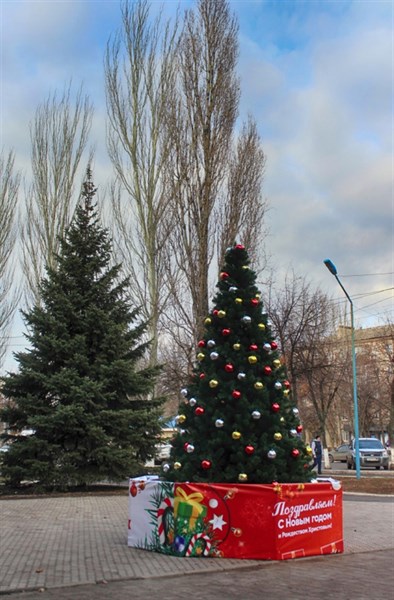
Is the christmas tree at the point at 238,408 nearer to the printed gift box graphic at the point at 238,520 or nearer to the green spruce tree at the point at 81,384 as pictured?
the printed gift box graphic at the point at 238,520

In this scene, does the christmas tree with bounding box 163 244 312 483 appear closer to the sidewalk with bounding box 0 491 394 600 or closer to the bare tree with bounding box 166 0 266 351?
the sidewalk with bounding box 0 491 394 600

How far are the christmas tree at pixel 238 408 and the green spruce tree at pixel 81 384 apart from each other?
732cm

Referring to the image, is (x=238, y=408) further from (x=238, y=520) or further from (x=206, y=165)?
(x=206, y=165)

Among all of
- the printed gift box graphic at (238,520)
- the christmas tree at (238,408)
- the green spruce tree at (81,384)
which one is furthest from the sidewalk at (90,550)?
the green spruce tree at (81,384)

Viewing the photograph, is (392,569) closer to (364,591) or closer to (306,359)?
(364,591)

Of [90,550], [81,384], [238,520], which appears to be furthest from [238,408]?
[81,384]

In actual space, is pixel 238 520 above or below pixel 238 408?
below

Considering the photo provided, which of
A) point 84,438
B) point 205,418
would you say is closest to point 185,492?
point 205,418

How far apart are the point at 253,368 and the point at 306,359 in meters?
25.1

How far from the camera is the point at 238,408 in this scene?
849 centimetres

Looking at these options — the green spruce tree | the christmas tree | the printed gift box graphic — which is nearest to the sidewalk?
the printed gift box graphic

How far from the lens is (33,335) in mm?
16562

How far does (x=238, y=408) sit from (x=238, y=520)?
58.0 inches

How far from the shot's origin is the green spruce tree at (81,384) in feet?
51.3
